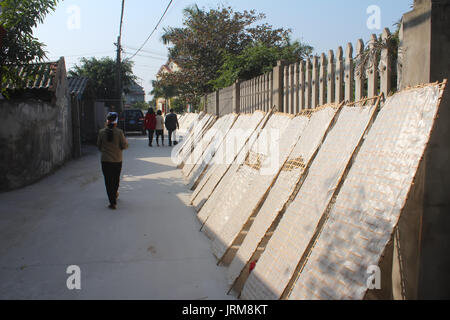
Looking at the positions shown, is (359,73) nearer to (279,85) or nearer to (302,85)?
(302,85)

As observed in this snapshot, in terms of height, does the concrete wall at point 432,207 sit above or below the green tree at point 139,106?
below

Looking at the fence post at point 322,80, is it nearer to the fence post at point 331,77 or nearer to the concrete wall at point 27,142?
the fence post at point 331,77

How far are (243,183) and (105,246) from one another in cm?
190

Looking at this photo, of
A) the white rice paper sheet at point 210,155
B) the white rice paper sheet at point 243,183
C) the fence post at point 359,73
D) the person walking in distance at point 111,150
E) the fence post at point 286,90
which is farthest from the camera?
the white rice paper sheet at point 210,155

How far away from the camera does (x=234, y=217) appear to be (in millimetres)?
4383

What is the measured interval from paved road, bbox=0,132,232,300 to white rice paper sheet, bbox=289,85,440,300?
1297 millimetres

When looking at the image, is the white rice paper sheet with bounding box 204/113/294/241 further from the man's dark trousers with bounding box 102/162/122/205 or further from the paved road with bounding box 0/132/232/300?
the man's dark trousers with bounding box 102/162/122/205

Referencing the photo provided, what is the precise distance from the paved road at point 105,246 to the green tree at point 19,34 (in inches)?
117

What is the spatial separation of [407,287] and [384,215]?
0.85 m

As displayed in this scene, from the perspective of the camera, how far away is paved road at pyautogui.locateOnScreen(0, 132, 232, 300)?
12.1 feet

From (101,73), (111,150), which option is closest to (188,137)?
(111,150)

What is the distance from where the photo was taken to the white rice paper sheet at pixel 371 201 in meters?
2.21

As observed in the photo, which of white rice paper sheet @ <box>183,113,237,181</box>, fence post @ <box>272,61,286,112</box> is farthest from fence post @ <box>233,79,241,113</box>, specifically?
fence post @ <box>272,61,286,112</box>

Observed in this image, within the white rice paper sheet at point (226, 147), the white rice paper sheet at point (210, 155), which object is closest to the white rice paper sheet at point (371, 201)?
the white rice paper sheet at point (226, 147)
